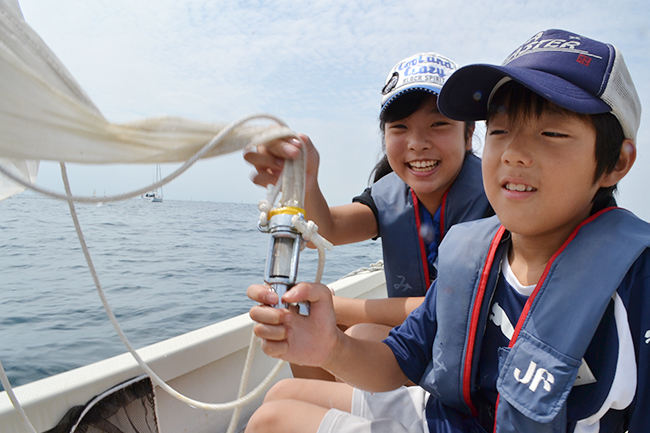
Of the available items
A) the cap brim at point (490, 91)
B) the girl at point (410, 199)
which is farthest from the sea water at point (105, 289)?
the cap brim at point (490, 91)

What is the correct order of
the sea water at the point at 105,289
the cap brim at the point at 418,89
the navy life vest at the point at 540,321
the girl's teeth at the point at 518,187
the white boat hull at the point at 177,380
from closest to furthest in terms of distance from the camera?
the navy life vest at the point at 540,321
the girl's teeth at the point at 518,187
the white boat hull at the point at 177,380
the cap brim at the point at 418,89
the sea water at the point at 105,289

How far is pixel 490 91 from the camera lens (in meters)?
1.08

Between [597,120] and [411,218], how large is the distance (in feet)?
3.27

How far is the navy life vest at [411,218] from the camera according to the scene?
172 cm

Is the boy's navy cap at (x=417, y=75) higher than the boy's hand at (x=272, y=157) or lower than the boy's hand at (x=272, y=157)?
higher

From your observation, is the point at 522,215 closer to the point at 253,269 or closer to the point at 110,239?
the point at 253,269

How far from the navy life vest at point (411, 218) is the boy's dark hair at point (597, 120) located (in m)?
0.72

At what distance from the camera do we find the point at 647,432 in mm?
764

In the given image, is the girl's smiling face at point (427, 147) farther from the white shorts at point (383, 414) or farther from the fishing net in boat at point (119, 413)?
the fishing net in boat at point (119, 413)

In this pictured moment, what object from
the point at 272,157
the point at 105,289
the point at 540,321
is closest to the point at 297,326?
the point at 272,157

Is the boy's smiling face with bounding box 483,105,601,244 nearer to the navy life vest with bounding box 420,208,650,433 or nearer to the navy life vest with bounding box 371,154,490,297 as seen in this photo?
the navy life vest with bounding box 420,208,650,433

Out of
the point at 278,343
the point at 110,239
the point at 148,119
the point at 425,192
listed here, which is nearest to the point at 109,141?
the point at 148,119

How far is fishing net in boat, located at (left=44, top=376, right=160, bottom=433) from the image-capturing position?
1.26 meters

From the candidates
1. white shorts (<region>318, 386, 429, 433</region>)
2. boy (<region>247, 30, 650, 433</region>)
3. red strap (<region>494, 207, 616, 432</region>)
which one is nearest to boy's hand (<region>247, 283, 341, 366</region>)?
boy (<region>247, 30, 650, 433</region>)
